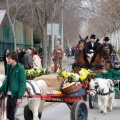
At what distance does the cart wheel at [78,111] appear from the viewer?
1059cm

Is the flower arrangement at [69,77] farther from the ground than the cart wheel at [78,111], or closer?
farther from the ground

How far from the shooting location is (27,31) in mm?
55469

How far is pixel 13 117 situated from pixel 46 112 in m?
5.06

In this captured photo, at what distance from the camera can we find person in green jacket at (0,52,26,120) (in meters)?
9.16

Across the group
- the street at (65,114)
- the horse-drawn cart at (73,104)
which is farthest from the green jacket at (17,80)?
the street at (65,114)

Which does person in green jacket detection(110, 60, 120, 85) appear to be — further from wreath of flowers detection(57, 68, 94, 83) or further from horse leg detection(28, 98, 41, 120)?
horse leg detection(28, 98, 41, 120)

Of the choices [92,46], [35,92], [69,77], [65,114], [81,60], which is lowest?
[65,114]

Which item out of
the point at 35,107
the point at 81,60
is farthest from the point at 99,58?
the point at 35,107

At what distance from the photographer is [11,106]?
934cm

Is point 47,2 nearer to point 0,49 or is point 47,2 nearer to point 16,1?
point 16,1

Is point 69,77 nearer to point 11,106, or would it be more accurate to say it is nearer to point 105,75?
point 11,106

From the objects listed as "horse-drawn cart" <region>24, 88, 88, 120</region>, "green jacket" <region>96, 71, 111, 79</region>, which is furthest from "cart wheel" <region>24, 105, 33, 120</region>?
"green jacket" <region>96, 71, 111, 79</region>

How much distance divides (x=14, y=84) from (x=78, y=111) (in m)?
2.14

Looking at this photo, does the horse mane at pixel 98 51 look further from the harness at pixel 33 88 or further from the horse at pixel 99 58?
the harness at pixel 33 88
